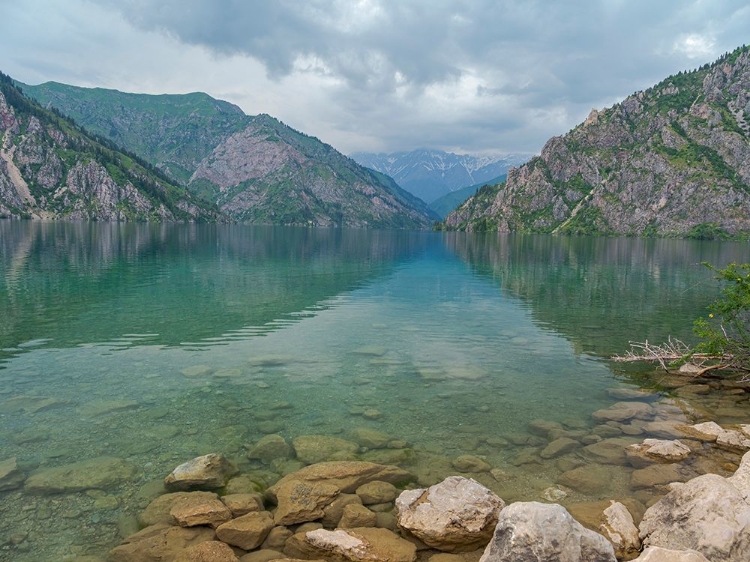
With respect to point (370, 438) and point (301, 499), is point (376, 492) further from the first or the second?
point (370, 438)

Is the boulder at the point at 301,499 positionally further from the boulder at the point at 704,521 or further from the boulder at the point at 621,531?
the boulder at the point at 704,521

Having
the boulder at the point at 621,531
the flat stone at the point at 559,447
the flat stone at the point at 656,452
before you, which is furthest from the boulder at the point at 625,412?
the boulder at the point at 621,531

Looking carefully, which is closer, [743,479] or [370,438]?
[743,479]

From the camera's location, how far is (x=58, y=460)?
1834 centimetres

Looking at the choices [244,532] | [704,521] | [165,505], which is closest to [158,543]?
[165,505]

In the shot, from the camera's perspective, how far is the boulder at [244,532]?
13.5 metres

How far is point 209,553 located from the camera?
41.3ft

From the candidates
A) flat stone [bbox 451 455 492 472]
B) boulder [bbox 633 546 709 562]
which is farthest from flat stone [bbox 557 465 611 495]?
boulder [bbox 633 546 709 562]

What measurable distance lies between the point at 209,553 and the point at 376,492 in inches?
237

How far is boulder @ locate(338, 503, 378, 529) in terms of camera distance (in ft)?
47.5

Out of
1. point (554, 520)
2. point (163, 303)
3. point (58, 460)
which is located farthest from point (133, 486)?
point (163, 303)

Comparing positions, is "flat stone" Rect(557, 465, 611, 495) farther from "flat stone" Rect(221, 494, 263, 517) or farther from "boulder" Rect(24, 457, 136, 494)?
"boulder" Rect(24, 457, 136, 494)

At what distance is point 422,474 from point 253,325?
28.5m

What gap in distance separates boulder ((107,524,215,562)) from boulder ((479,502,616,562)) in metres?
8.76
